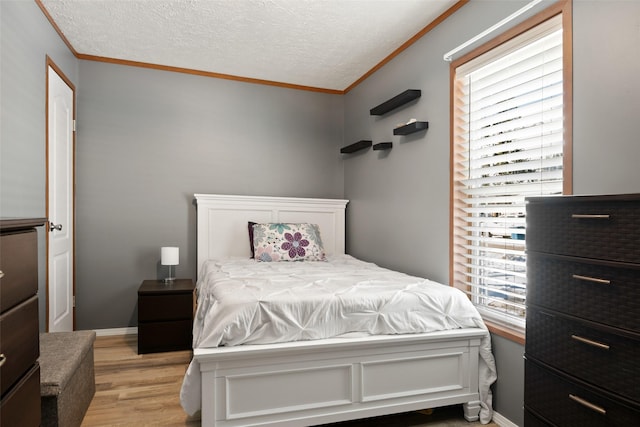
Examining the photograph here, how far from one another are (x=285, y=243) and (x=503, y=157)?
199 centimetres

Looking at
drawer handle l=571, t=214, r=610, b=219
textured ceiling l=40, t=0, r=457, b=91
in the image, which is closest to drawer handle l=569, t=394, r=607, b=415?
drawer handle l=571, t=214, r=610, b=219

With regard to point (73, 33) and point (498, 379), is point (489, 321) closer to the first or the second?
point (498, 379)

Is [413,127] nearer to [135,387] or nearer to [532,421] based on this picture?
[532,421]

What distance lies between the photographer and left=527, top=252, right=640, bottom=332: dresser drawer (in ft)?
3.73

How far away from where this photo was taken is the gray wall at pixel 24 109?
2.17 metres

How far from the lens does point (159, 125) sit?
3803 mm

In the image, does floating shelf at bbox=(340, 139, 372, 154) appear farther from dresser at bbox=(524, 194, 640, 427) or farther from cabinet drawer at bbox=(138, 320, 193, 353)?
dresser at bbox=(524, 194, 640, 427)

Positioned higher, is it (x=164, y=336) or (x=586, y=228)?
(x=586, y=228)

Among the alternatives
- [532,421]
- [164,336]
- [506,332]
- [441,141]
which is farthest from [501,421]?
[164,336]

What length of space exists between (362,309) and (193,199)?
2465 millimetres

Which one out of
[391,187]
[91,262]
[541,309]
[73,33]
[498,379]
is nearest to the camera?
[541,309]

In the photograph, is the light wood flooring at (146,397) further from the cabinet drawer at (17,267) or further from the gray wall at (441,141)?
the cabinet drawer at (17,267)

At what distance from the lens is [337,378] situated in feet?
6.46

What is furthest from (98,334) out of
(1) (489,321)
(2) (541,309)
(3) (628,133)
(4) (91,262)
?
(3) (628,133)
